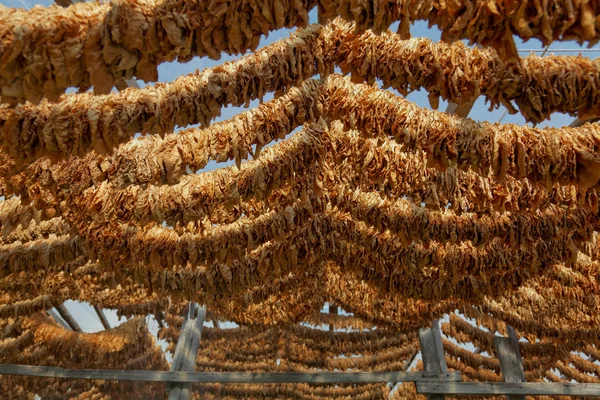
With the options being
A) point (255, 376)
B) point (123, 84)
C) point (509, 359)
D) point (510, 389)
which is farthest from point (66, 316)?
point (509, 359)

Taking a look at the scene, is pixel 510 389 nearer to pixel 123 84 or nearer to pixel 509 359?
pixel 509 359

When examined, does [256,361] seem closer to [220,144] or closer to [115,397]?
[115,397]

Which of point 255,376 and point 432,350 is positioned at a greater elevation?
point 432,350

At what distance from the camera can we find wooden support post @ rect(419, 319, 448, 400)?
8.73m

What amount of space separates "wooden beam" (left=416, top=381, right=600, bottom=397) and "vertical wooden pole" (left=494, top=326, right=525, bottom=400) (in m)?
2.14

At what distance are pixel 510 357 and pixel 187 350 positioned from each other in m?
6.65

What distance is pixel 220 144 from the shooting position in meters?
3.06

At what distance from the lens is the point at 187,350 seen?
9.41m

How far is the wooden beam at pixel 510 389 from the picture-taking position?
7.32m

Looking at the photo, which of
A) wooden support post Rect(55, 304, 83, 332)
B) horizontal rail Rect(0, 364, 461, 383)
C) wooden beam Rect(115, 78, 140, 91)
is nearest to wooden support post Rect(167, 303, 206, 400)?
horizontal rail Rect(0, 364, 461, 383)

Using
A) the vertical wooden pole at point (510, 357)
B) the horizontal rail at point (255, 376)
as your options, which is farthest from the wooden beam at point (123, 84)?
the vertical wooden pole at point (510, 357)

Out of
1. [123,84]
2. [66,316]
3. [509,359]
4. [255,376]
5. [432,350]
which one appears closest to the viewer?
[123,84]

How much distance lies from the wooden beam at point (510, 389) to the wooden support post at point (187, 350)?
4.22 meters

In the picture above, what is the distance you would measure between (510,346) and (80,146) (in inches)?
387
